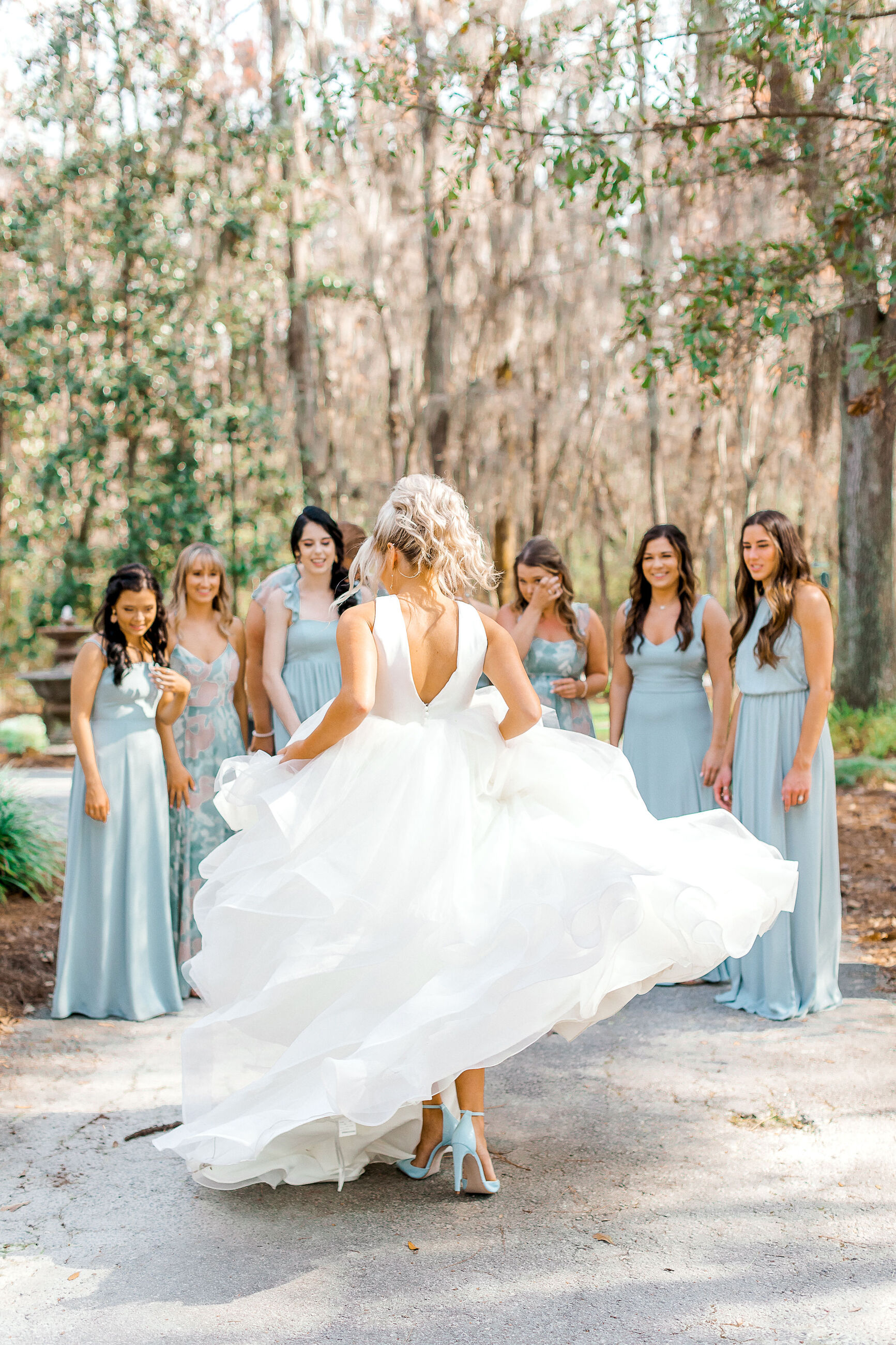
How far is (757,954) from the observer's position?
16.1 ft

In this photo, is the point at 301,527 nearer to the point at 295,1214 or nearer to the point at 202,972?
the point at 202,972

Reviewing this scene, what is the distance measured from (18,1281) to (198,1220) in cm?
51

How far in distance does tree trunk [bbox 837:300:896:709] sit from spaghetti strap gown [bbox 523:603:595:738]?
6.71 meters

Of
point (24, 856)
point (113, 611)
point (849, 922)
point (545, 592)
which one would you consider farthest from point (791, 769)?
point (24, 856)

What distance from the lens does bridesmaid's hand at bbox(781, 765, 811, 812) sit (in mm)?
4773

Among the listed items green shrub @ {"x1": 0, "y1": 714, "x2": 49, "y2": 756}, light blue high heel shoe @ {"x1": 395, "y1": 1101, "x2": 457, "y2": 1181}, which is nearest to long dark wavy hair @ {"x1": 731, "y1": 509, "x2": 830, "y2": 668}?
light blue high heel shoe @ {"x1": 395, "y1": 1101, "x2": 457, "y2": 1181}

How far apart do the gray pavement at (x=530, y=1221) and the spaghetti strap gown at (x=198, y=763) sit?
108cm

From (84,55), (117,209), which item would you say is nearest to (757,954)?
(117,209)

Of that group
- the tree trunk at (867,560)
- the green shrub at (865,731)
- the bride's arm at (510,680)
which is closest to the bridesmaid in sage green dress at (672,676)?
the bride's arm at (510,680)

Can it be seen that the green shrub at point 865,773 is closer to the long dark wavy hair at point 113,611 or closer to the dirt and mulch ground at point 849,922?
the dirt and mulch ground at point 849,922

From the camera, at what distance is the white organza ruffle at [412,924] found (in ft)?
A: 9.28

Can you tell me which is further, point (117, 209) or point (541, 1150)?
point (117, 209)

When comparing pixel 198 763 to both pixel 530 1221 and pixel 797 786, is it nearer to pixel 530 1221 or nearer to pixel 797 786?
pixel 797 786

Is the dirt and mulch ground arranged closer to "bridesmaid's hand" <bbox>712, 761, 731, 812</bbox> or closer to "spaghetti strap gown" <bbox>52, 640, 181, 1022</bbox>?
"spaghetti strap gown" <bbox>52, 640, 181, 1022</bbox>
